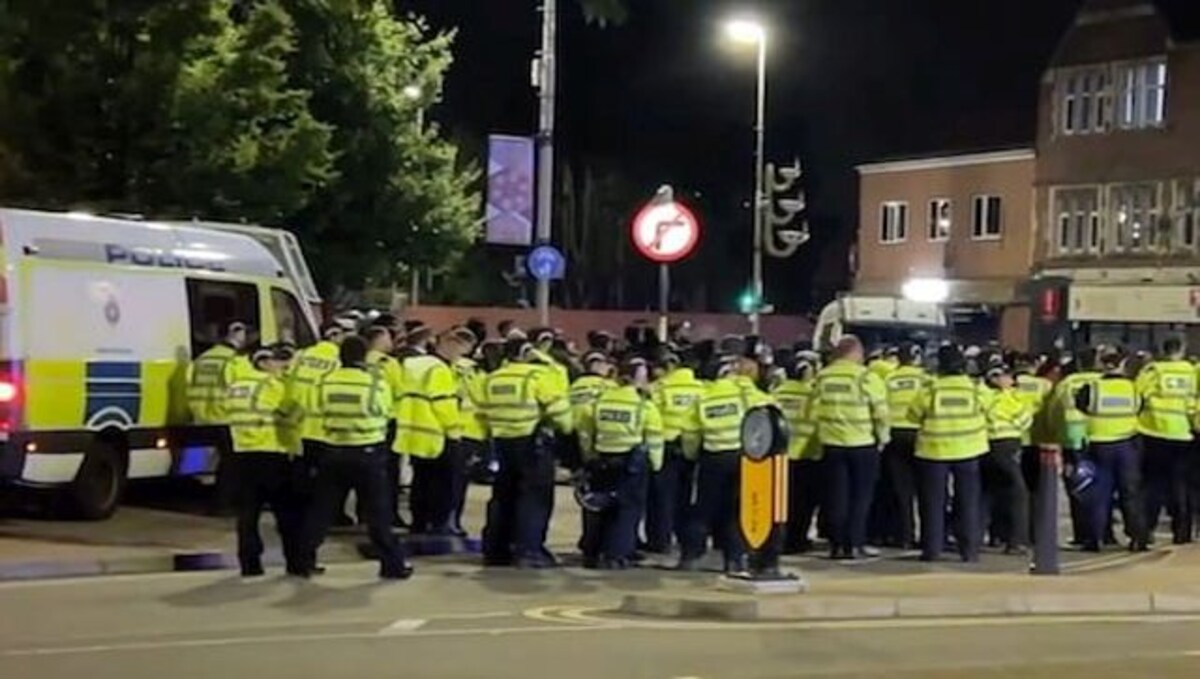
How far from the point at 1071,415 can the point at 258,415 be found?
8.24 metres

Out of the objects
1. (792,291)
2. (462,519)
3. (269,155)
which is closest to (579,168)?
(792,291)

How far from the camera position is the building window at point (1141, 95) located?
55.7 m

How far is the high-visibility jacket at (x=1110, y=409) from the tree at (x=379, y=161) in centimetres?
1786

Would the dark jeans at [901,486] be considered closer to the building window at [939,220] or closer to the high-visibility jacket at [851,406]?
the high-visibility jacket at [851,406]

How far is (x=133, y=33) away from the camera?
27.7m

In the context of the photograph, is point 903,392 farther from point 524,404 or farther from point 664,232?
point 664,232

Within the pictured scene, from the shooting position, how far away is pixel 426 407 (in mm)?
18406

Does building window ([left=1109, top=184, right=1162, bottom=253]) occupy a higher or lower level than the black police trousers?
higher

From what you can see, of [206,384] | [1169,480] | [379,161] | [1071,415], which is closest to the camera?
[206,384]

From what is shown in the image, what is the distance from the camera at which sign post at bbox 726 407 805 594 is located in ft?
51.3

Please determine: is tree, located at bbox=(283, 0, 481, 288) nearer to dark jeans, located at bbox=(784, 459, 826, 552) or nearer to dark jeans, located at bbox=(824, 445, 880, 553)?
dark jeans, located at bbox=(784, 459, 826, 552)

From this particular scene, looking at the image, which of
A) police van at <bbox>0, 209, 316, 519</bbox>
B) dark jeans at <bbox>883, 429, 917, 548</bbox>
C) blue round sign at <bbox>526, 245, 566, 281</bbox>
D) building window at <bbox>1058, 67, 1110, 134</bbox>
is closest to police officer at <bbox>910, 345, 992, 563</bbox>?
dark jeans at <bbox>883, 429, 917, 548</bbox>

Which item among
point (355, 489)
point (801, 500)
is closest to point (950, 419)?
point (801, 500)

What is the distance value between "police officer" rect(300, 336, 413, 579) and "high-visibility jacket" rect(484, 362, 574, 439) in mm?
1500
